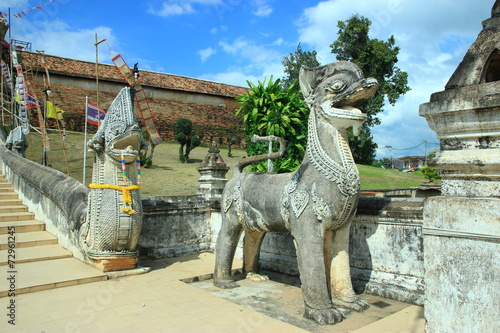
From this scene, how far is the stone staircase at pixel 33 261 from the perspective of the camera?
16.7 feet

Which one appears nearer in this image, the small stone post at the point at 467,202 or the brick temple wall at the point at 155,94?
the small stone post at the point at 467,202

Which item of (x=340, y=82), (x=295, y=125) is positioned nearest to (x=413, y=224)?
(x=340, y=82)

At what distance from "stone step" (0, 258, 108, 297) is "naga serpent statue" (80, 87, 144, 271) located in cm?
24

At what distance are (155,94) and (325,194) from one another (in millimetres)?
28972

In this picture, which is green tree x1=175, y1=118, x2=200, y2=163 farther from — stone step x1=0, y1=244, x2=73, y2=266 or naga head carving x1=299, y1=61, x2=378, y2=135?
naga head carving x1=299, y1=61, x2=378, y2=135

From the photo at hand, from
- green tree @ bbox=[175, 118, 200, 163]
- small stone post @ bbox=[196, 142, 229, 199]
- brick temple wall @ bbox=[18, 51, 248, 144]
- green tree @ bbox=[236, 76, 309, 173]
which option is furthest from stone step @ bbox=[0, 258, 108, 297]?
brick temple wall @ bbox=[18, 51, 248, 144]

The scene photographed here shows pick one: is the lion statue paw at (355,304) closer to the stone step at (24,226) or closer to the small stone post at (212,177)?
the small stone post at (212,177)

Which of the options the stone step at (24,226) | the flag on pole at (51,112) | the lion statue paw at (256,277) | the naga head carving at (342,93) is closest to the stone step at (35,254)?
the stone step at (24,226)

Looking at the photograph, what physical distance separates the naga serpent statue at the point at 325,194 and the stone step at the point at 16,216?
6188 mm

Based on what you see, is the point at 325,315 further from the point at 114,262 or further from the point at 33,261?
the point at 33,261

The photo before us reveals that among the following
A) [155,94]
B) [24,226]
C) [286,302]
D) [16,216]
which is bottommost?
[286,302]

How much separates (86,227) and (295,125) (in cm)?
500

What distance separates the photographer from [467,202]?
7.29 ft

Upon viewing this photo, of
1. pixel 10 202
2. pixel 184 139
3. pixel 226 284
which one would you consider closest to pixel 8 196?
pixel 10 202
